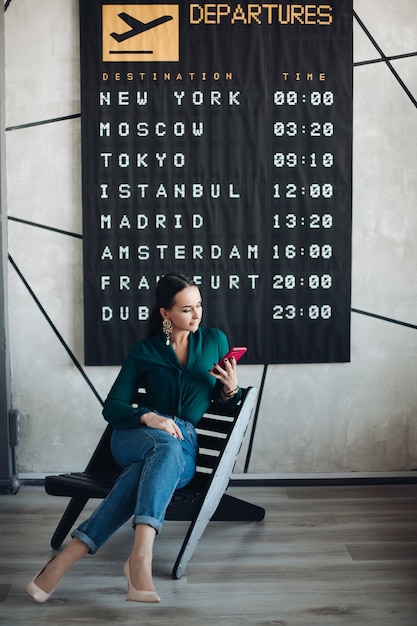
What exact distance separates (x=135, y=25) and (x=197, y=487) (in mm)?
2166

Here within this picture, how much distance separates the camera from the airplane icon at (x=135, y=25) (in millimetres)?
3654

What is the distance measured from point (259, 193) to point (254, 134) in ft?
0.93

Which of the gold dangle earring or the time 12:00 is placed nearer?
the gold dangle earring

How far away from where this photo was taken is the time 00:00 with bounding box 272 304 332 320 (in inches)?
150

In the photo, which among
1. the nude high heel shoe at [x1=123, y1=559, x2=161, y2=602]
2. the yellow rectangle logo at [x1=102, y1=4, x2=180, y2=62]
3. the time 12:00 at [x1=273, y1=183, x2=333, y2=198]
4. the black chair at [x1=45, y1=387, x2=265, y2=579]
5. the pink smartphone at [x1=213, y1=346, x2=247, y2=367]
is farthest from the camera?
the time 12:00 at [x1=273, y1=183, x2=333, y2=198]

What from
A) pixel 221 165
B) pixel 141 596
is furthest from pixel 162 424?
pixel 221 165

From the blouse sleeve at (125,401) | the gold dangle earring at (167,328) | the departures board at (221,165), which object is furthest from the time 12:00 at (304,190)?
the blouse sleeve at (125,401)

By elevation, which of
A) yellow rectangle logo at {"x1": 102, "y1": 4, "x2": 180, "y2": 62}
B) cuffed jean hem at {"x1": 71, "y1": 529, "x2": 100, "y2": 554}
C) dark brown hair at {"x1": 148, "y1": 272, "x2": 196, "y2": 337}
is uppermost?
yellow rectangle logo at {"x1": 102, "y1": 4, "x2": 180, "y2": 62}

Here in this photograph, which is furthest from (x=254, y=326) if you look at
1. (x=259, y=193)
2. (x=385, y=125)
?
(x=385, y=125)

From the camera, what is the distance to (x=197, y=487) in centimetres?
297

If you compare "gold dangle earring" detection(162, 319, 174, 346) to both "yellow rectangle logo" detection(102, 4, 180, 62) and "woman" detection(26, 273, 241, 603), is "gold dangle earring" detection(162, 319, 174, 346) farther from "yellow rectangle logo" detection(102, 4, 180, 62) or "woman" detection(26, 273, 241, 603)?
"yellow rectangle logo" detection(102, 4, 180, 62)

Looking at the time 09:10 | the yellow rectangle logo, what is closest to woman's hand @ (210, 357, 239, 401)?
the time 09:10

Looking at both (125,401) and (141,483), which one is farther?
(125,401)

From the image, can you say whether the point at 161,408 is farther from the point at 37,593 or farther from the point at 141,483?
the point at 37,593
